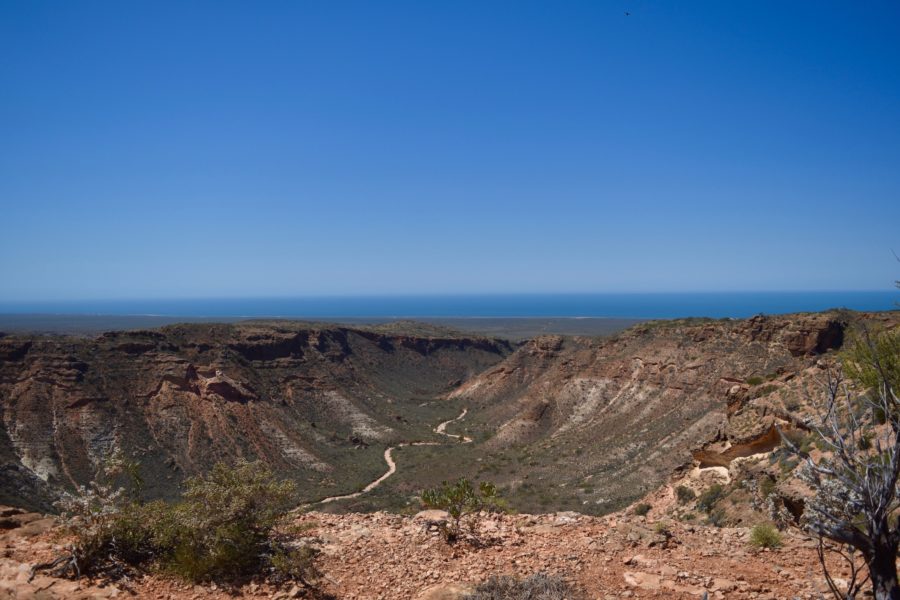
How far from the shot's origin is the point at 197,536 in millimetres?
8680

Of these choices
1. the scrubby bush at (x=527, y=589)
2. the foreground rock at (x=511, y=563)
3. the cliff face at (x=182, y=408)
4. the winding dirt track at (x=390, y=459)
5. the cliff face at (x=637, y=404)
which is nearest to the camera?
the scrubby bush at (x=527, y=589)

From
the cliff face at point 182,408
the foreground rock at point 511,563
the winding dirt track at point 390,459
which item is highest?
the foreground rock at point 511,563

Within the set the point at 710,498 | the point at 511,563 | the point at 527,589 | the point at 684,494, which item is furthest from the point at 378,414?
the point at 527,589

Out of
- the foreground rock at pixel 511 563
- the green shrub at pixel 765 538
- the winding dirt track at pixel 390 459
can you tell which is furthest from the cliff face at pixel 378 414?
the foreground rock at pixel 511 563

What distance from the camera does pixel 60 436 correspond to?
121ft

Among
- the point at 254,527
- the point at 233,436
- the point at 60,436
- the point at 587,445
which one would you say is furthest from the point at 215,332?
the point at 254,527

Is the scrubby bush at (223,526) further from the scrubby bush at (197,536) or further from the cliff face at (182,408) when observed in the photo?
the cliff face at (182,408)

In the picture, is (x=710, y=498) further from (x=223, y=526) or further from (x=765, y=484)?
(x=223, y=526)

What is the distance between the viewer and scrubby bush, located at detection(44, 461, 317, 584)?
8344mm

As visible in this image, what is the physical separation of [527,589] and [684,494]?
13.5 metres

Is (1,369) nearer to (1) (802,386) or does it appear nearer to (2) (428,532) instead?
(2) (428,532)

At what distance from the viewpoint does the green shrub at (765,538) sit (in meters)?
9.05

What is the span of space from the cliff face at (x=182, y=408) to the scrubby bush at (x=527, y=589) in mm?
30230

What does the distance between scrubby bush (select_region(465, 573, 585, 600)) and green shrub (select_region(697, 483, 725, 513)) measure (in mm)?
10079
